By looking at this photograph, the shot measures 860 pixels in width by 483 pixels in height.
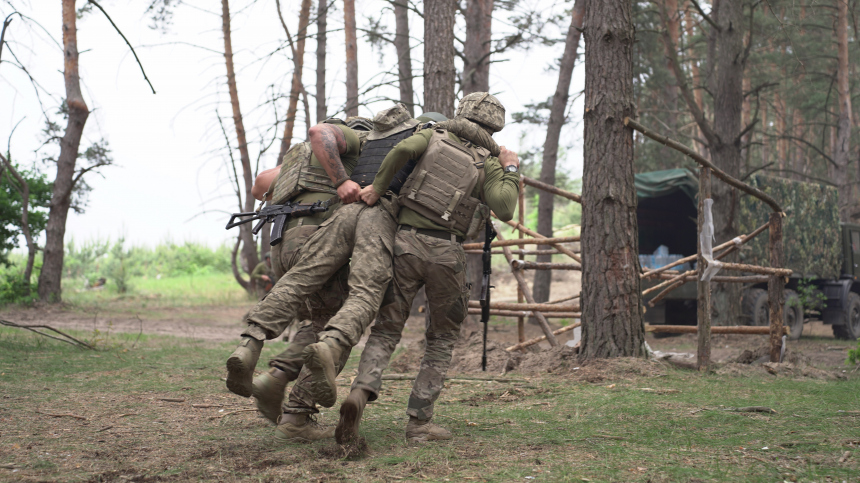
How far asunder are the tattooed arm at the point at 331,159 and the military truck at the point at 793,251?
9019 millimetres

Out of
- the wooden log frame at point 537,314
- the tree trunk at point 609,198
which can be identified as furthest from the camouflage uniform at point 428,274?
the wooden log frame at point 537,314

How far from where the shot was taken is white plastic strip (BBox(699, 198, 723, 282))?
20.4ft

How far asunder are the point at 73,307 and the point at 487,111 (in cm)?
1274

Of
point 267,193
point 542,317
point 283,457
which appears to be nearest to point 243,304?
point 542,317

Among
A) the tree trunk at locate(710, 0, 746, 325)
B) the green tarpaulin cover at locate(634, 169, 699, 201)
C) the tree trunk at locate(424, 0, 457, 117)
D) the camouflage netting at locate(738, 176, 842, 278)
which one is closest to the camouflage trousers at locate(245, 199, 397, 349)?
the tree trunk at locate(424, 0, 457, 117)

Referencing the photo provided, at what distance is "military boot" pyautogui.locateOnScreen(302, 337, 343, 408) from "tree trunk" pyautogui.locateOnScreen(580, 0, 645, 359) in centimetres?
360

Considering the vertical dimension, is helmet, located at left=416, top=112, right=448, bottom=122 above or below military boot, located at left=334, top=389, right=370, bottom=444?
above

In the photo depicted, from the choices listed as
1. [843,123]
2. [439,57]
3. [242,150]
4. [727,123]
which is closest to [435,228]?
[439,57]

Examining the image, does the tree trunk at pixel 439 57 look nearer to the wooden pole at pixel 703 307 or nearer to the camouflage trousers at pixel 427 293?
the wooden pole at pixel 703 307

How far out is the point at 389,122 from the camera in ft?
12.6

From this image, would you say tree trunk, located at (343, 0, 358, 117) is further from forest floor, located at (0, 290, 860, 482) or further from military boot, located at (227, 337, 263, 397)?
military boot, located at (227, 337, 263, 397)

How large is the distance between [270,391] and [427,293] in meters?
0.99

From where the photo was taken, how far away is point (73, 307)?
1388 cm

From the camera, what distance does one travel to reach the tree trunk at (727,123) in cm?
1113
